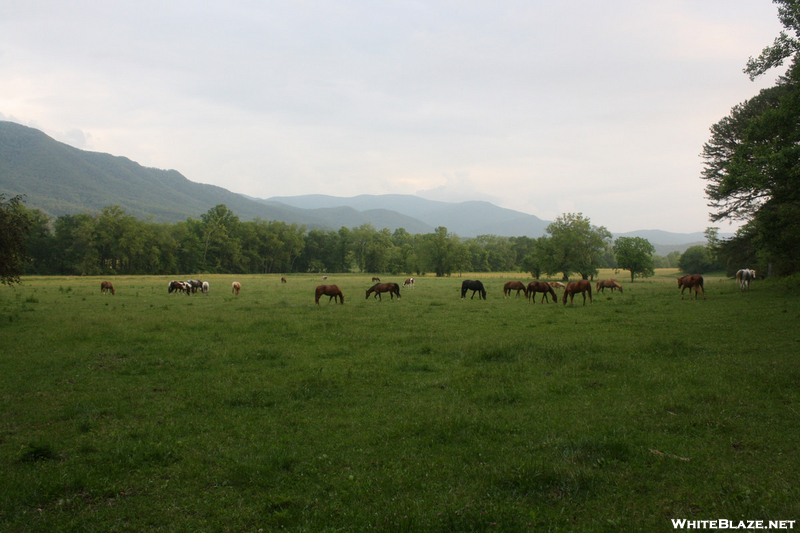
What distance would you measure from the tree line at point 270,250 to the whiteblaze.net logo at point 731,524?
61992 millimetres

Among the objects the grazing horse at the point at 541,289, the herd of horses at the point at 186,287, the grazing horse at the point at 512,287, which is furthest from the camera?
the herd of horses at the point at 186,287

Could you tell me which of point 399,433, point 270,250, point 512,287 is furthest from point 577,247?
point 270,250

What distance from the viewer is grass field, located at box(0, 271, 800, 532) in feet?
14.3

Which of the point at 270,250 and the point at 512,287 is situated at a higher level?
the point at 270,250

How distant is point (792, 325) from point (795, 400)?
9995mm

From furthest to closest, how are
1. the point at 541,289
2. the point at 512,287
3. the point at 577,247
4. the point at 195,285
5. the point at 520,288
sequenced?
the point at 577,247
the point at 195,285
the point at 512,287
the point at 520,288
the point at 541,289

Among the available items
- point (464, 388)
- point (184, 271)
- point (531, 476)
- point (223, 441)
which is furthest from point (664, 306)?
point (184, 271)

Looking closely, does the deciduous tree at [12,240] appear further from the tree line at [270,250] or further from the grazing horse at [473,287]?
the tree line at [270,250]

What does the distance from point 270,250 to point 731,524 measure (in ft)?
367

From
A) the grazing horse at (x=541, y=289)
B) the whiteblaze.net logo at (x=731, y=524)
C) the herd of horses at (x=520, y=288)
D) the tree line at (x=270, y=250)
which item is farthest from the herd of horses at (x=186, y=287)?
the whiteblaze.net logo at (x=731, y=524)

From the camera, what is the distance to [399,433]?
6.45 m

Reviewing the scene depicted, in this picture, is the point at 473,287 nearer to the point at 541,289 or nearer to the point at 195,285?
the point at 541,289

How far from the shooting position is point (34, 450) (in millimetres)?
5590

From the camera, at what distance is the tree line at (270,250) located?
2474 inches
